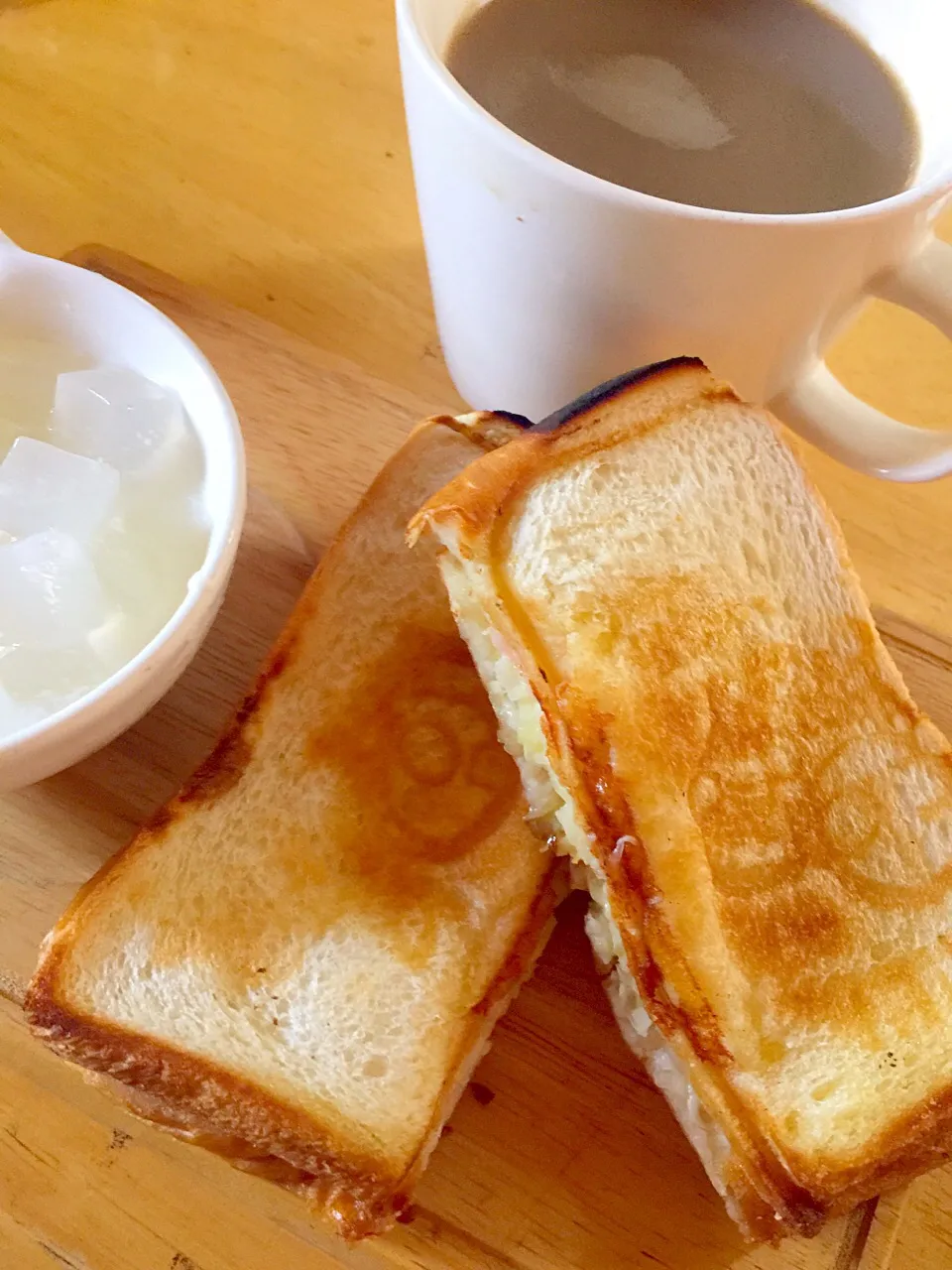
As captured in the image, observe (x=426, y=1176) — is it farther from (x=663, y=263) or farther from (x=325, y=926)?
(x=663, y=263)

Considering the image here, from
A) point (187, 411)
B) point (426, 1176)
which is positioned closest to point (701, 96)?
point (187, 411)

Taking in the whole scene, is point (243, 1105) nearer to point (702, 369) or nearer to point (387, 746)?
point (387, 746)

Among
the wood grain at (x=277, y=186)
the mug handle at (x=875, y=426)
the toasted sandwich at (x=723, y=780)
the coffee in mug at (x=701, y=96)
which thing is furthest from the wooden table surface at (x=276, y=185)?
the coffee in mug at (x=701, y=96)

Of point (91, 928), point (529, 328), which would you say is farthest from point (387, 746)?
point (529, 328)

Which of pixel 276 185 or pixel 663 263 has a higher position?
pixel 663 263

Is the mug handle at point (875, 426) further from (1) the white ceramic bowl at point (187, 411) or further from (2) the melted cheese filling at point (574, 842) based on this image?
(1) the white ceramic bowl at point (187, 411)

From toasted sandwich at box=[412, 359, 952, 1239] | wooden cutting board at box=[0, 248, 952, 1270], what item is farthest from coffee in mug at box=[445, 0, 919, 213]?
wooden cutting board at box=[0, 248, 952, 1270]
